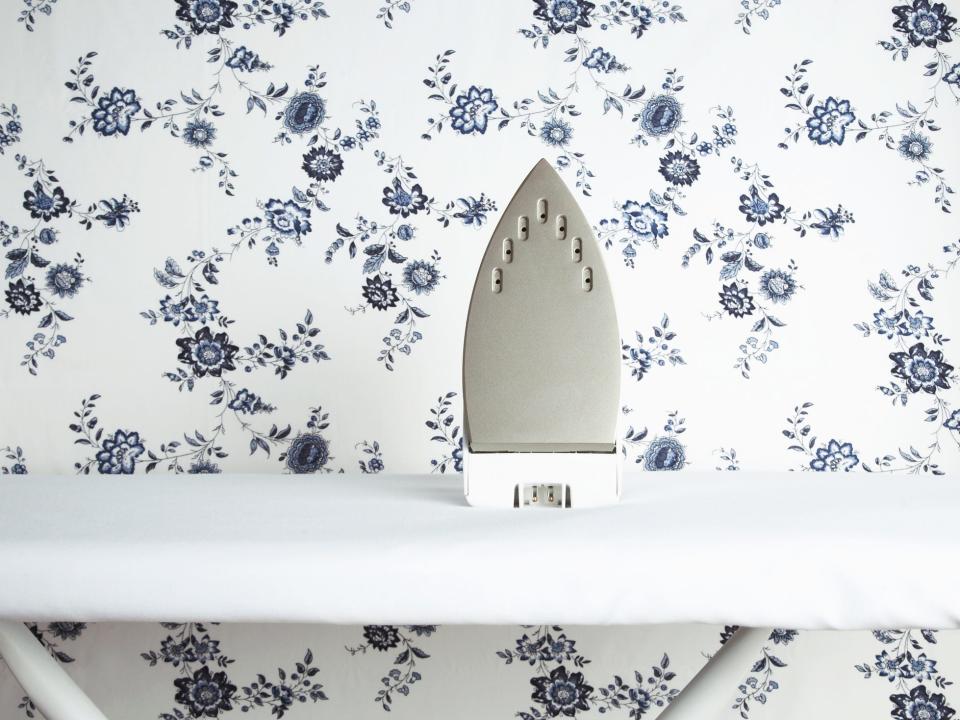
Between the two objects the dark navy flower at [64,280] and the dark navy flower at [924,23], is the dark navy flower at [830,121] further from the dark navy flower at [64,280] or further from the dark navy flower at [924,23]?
the dark navy flower at [64,280]

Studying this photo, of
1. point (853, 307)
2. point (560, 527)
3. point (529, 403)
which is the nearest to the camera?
point (560, 527)

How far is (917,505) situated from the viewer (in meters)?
0.67

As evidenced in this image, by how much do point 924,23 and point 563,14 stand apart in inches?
18.0

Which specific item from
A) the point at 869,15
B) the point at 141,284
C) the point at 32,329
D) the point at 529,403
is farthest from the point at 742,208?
the point at 32,329

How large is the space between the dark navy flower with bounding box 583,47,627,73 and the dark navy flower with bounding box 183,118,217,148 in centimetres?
48

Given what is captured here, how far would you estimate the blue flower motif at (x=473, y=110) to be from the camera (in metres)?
1.05

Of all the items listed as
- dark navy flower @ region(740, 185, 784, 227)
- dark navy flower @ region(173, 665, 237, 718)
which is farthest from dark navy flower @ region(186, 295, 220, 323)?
dark navy flower @ region(740, 185, 784, 227)

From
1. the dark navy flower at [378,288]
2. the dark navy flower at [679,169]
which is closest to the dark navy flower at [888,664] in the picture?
the dark navy flower at [679,169]

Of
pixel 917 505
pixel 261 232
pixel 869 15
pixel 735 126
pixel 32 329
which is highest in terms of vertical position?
pixel 869 15

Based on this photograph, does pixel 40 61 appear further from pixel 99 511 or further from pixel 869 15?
pixel 869 15

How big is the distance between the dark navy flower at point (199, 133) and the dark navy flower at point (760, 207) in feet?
2.22

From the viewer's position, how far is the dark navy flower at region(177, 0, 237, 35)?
1064 millimetres

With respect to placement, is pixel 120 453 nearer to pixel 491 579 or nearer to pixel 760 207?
pixel 491 579

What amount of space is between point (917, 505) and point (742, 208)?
1.59 feet
